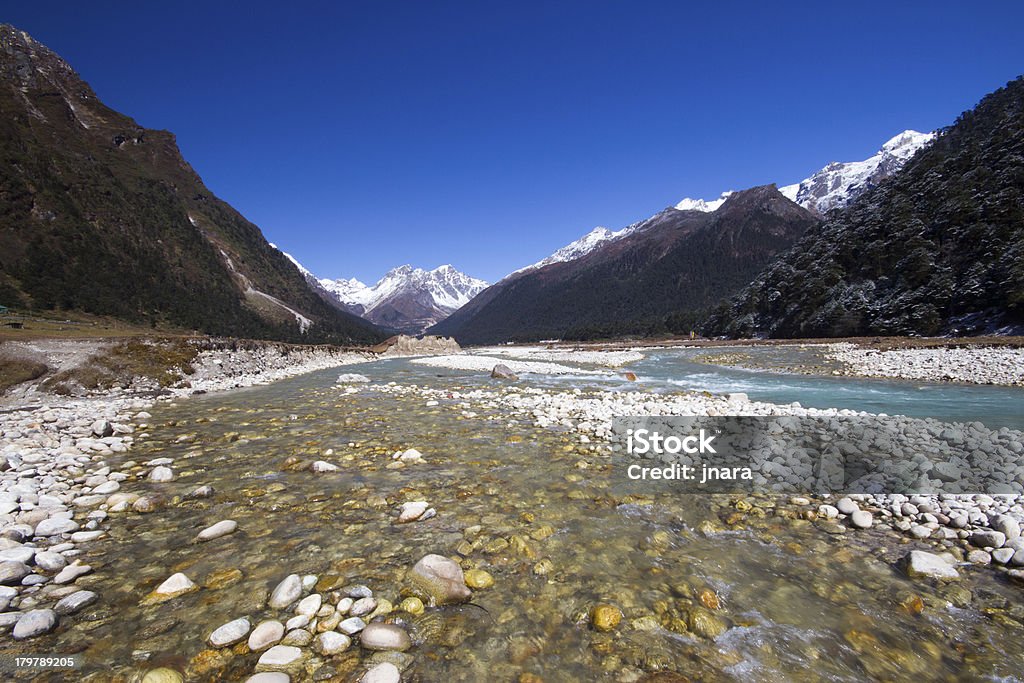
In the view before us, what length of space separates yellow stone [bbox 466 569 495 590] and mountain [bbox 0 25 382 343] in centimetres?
8241

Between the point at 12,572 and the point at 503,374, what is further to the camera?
the point at 503,374

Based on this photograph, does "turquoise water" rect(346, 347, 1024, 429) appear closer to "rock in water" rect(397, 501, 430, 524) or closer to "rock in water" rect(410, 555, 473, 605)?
"rock in water" rect(397, 501, 430, 524)

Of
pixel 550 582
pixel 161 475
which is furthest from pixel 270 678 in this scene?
pixel 161 475

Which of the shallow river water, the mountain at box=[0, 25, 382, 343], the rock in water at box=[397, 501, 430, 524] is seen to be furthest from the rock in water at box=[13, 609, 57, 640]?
the mountain at box=[0, 25, 382, 343]

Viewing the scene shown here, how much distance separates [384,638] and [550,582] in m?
1.81

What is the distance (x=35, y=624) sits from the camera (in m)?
3.28

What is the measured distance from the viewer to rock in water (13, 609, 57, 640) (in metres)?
3.21

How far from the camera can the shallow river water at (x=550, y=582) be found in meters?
3.28

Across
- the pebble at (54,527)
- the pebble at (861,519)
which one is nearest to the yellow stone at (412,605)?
the pebble at (54,527)

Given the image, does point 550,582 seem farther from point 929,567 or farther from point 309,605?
point 929,567

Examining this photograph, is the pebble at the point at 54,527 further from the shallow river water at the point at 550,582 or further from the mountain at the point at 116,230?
the mountain at the point at 116,230

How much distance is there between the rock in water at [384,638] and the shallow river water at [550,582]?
0.11m

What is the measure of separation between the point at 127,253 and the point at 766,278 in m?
147

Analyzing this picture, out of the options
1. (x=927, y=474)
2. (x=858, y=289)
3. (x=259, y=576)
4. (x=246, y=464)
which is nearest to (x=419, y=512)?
(x=259, y=576)
